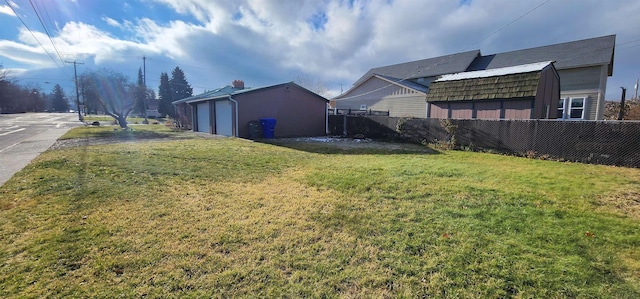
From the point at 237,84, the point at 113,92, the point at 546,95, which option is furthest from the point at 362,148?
the point at 113,92

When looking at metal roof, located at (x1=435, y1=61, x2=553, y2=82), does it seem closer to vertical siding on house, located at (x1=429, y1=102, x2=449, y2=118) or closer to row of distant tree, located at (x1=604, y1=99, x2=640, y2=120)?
vertical siding on house, located at (x1=429, y1=102, x2=449, y2=118)

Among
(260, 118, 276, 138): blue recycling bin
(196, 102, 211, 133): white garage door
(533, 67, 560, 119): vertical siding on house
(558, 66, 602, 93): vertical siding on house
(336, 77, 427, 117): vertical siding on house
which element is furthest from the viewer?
(336, 77, 427, 117): vertical siding on house

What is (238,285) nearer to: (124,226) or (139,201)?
(124,226)

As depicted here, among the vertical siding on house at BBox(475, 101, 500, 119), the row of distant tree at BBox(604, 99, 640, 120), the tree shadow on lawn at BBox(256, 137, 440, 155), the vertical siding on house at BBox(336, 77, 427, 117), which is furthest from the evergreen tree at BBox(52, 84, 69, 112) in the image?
the row of distant tree at BBox(604, 99, 640, 120)

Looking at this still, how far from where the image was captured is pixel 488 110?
37.0 ft

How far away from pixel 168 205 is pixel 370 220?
9.49 ft

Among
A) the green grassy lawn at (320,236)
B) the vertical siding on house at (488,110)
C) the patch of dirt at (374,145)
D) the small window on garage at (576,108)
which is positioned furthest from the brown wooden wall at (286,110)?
the small window on garage at (576,108)

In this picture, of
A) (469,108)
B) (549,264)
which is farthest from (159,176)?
(469,108)

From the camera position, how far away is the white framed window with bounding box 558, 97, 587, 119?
1609cm

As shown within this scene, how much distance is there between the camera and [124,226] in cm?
318

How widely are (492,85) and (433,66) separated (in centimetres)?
1335

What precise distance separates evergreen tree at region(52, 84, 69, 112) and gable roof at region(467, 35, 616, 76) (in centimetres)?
10429

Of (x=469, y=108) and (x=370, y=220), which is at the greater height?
(x=469, y=108)

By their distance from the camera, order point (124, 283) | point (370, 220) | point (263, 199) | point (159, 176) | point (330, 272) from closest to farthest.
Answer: point (124, 283), point (330, 272), point (370, 220), point (263, 199), point (159, 176)
